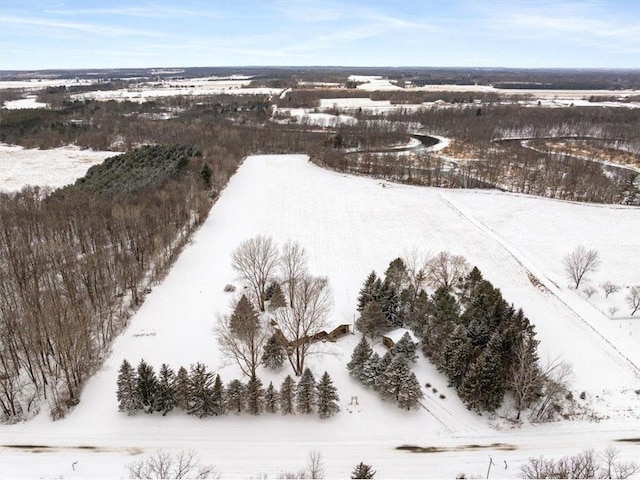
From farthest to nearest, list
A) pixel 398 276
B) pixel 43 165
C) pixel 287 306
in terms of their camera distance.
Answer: pixel 43 165 → pixel 398 276 → pixel 287 306

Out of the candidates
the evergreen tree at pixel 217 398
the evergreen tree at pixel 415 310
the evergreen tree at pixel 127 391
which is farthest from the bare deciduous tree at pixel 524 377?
the evergreen tree at pixel 127 391

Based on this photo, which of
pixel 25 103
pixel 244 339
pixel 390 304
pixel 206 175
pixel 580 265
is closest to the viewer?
pixel 244 339

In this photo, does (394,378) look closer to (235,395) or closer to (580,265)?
(235,395)

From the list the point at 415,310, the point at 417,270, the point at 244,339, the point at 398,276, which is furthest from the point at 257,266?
the point at 417,270

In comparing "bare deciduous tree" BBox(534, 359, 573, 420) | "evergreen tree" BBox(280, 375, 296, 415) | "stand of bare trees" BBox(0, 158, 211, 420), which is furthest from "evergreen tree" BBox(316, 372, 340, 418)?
"stand of bare trees" BBox(0, 158, 211, 420)

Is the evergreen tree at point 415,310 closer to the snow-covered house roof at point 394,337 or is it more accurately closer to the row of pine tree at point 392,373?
the snow-covered house roof at point 394,337
